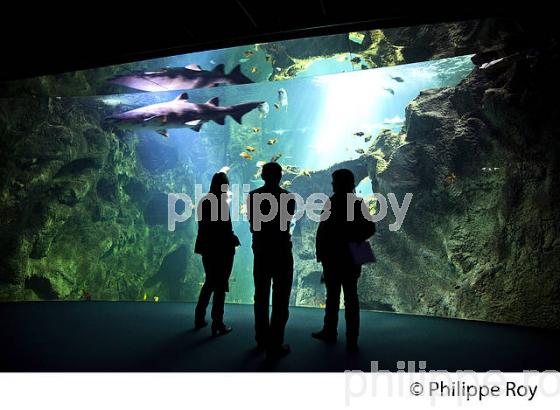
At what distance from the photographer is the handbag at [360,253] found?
341 centimetres

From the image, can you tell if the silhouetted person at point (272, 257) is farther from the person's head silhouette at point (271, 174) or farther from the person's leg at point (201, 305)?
the person's leg at point (201, 305)

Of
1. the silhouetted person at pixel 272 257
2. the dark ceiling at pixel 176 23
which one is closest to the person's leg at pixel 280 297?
the silhouetted person at pixel 272 257

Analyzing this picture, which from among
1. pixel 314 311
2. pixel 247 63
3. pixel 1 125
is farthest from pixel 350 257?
pixel 1 125

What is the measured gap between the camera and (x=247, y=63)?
8234 millimetres

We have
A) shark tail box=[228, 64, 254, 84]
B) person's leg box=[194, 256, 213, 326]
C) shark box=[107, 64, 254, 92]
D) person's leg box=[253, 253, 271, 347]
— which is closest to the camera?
person's leg box=[253, 253, 271, 347]

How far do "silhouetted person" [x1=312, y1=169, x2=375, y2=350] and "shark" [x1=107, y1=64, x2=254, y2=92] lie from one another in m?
3.91

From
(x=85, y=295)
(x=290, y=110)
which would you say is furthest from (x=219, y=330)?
(x=290, y=110)

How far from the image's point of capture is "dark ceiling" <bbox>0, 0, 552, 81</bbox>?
3.81 meters

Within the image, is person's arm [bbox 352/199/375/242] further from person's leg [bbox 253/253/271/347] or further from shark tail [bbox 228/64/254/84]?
shark tail [bbox 228/64/254/84]

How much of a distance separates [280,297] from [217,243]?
3.93 ft

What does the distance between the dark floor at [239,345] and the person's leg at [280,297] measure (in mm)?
300

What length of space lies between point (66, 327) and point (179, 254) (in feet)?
35.6

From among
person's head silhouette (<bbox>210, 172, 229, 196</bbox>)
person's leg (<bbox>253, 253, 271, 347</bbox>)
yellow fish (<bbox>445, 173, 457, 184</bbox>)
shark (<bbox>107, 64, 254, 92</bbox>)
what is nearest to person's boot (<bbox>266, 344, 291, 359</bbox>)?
person's leg (<bbox>253, 253, 271, 347</bbox>)

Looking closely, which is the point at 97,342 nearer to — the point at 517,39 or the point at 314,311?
the point at 314,311
